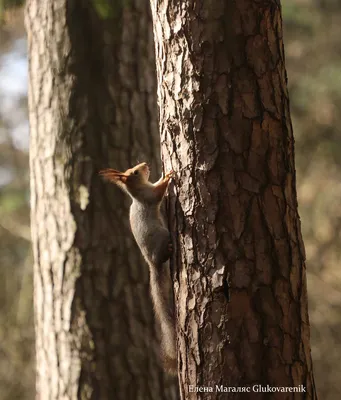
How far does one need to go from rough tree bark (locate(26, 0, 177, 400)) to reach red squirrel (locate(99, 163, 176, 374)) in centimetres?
75

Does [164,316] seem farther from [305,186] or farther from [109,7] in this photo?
[305,186]

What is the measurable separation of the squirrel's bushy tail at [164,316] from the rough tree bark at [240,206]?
0.98ft

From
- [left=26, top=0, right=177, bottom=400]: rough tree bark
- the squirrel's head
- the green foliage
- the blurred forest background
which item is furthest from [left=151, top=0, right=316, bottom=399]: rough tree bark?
the blurred forest background

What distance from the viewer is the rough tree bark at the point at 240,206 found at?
227 cm

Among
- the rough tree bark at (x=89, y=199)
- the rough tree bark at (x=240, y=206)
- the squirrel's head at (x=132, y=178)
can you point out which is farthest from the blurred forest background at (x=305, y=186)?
the rough tree bark at (x=240, y=206)

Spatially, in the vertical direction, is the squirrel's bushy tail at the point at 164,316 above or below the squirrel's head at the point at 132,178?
below

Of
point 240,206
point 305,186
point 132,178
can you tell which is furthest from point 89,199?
point 305,186

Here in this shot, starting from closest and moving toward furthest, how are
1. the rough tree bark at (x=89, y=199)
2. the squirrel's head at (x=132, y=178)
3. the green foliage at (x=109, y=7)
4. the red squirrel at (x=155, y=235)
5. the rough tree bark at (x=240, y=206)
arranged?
the rough tree bark at (x=240, y=206)
the red squirrel at (x=155, y=235)
the squirrel's head at (x=132, y=178)
the rough tree bark at (x=89, y=199)
the green foliage at (x=109, y=7)

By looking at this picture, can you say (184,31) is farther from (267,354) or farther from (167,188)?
(267,354)

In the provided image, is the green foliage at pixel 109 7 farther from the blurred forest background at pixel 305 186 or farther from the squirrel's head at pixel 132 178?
the blurred forest background at pixel 305 186

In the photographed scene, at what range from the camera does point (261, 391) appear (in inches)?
88.5

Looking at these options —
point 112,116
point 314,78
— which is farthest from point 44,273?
point 314,78

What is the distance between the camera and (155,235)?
105 inches

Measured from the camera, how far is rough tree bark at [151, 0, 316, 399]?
7.43 feet
